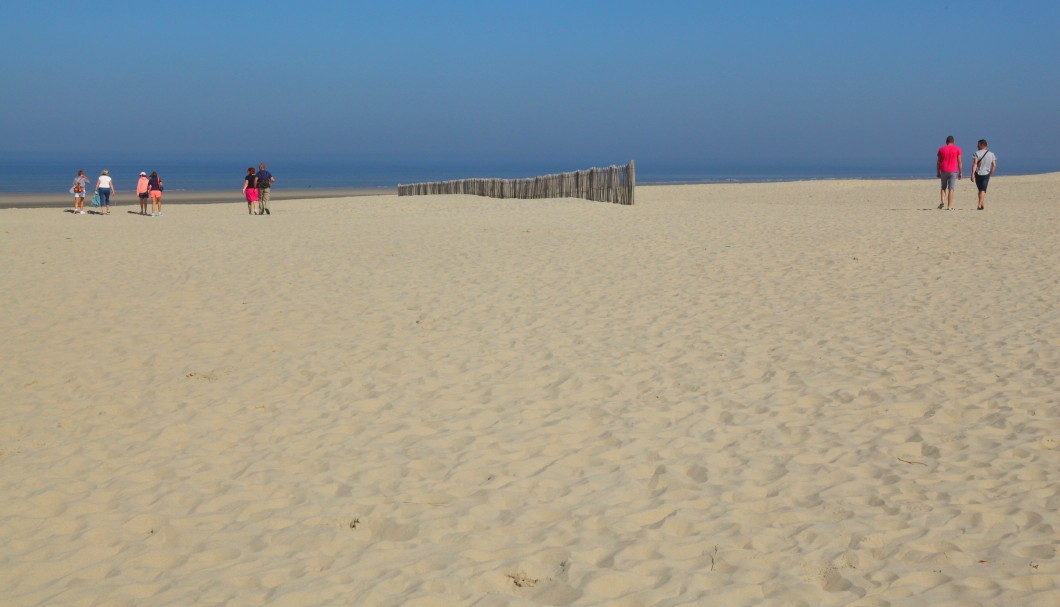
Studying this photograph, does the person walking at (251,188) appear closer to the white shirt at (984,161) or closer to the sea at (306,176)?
the white shirt at (984,161)

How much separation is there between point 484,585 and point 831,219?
15.8 m

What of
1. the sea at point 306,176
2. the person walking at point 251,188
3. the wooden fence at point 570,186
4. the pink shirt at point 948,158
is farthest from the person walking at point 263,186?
the sea at point 306,176

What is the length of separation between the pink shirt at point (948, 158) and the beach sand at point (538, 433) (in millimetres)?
7101

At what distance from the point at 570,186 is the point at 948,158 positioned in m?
9.32

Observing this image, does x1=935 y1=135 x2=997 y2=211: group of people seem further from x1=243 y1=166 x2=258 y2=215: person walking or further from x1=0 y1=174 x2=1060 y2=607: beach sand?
x1=243 y1=166 x2=258 y2=215: person walking

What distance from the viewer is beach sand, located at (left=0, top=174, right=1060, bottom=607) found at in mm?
4426

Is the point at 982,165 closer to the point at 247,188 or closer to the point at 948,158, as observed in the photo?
the point at 948,158

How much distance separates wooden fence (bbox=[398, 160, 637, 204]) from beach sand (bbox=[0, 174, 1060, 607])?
1014 centimetres

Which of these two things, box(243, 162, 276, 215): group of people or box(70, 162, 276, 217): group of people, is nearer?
box(243, 162, 276, 215): group of people

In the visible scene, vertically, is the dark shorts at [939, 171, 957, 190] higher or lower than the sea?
lower

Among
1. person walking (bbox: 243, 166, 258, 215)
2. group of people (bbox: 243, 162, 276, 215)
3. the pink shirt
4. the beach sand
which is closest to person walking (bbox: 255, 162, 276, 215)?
group of people (bbox: 243, 162, 276, 215)

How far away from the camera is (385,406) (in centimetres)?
707

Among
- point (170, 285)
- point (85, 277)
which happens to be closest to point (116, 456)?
point (170, 285)

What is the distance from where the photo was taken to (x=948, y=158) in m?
20.0
